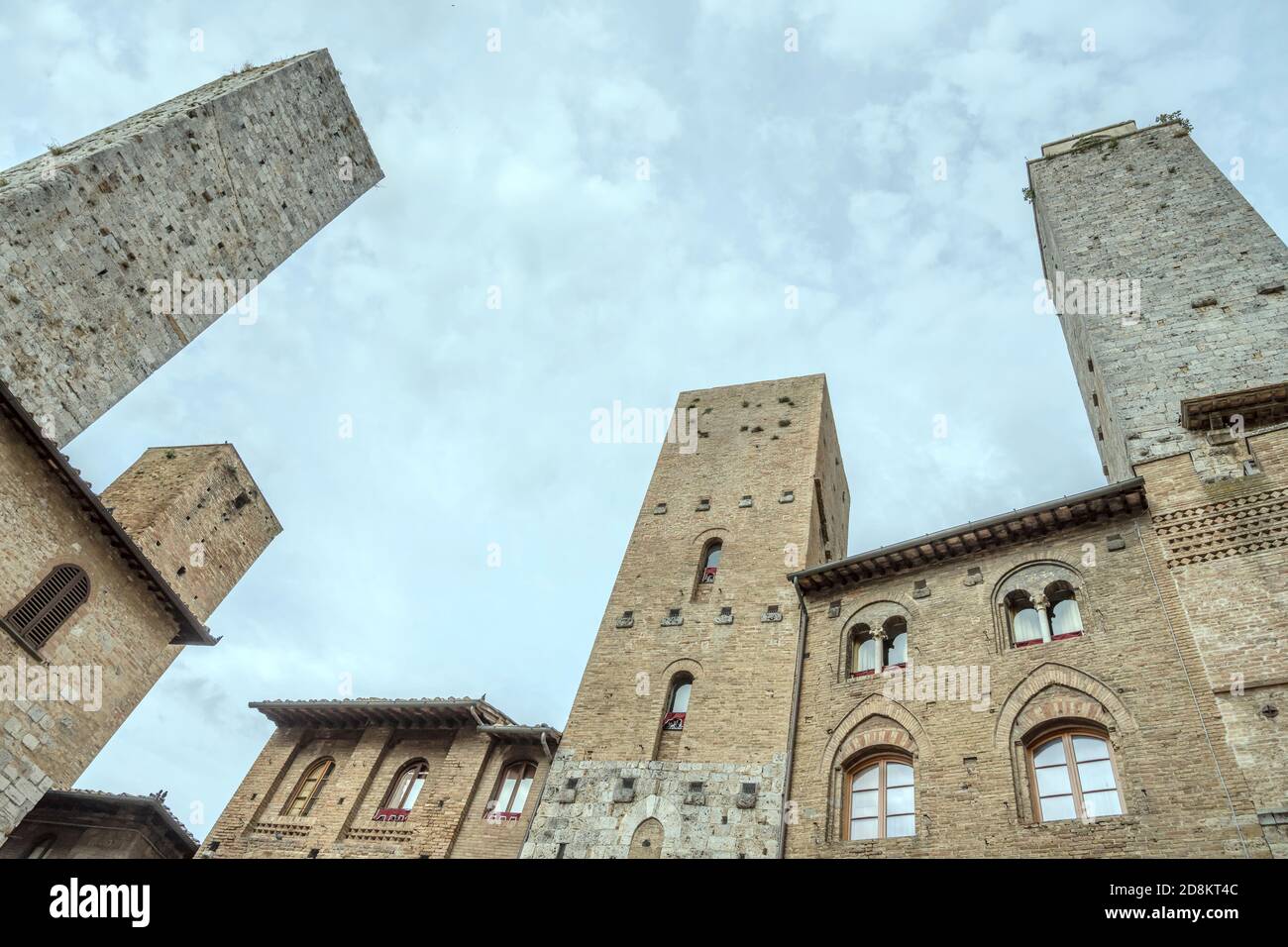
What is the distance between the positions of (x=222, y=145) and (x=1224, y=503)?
2061 cm

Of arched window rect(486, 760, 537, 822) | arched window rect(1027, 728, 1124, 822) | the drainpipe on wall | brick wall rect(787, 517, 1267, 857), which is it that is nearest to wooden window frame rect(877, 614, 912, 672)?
brick wall rect(787, 517, 1267, 857)

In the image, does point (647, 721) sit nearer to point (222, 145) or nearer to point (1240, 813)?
point (1240, 813)

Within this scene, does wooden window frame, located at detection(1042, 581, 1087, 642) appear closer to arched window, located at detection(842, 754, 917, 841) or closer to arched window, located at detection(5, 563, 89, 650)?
arched window, located at detection(842, 754, 917, 841)

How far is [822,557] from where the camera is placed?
2111 centimetres

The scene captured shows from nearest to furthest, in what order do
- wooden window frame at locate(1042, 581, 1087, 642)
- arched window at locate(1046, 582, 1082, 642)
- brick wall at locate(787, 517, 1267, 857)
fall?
brick wall at locate(787, 517, 1267, 857), wooden window frame at locate(1042, 581, 1087, 642), arched window at locate(1046, 582, 1082, 642)

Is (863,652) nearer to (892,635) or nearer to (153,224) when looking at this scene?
(892,635)

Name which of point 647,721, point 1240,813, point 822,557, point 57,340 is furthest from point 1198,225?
point 57,340

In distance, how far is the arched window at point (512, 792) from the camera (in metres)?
16.4

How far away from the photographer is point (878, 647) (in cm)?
1479

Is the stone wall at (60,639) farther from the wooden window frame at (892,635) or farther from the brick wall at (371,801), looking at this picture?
the wooden window frame at (892,635)

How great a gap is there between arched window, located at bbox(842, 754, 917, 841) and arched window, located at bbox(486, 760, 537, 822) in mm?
6846

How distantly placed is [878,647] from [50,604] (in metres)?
14.9

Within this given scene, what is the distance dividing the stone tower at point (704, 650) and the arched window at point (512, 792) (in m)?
1.72

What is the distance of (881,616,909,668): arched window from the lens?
14.5 metres
